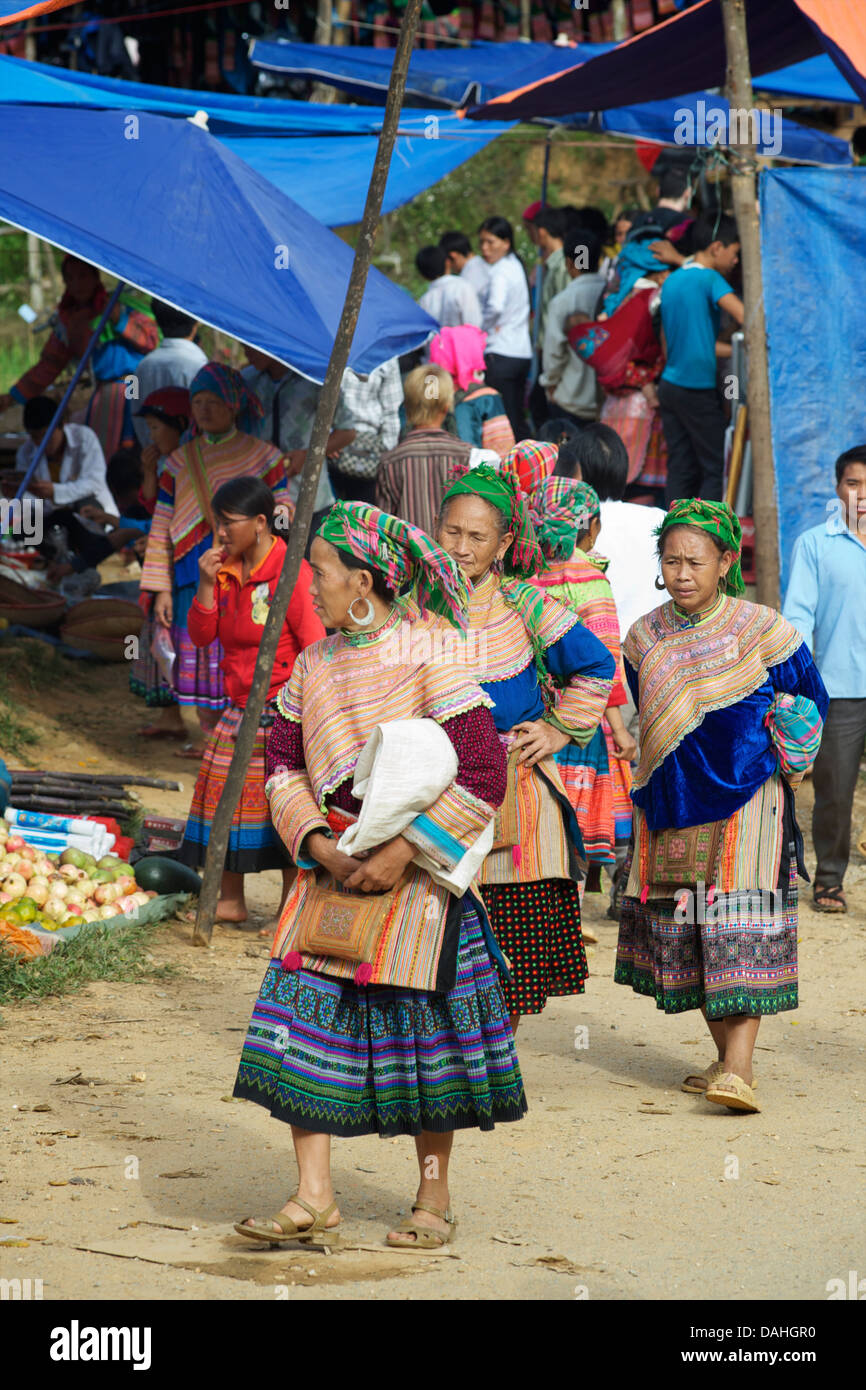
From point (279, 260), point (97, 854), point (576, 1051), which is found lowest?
point (576, 1051)

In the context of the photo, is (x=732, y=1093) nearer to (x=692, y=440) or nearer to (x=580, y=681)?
(x=580, y=681)

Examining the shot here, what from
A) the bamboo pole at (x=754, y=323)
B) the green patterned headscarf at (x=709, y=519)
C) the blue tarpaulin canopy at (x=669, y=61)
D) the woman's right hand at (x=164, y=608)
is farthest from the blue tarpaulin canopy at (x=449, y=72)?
the green patterned headscarf at (x=709, y=519)

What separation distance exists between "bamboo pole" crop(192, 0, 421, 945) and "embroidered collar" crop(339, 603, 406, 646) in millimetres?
1999

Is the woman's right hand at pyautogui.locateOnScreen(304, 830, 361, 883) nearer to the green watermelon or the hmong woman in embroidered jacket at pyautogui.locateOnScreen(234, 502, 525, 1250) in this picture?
the hmong woman in embroidered jacket at pyautogui.locateOnScreen(234, 502, 525, 1250)

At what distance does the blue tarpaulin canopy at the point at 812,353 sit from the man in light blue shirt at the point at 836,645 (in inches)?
28.6

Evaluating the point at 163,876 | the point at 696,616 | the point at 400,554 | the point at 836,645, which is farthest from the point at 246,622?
the point at 400,554

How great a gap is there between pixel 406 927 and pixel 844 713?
3.89 metres

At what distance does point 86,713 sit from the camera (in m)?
9.07

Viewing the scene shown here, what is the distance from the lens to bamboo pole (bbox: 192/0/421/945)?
542cm

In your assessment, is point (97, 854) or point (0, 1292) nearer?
point (0, 1292)

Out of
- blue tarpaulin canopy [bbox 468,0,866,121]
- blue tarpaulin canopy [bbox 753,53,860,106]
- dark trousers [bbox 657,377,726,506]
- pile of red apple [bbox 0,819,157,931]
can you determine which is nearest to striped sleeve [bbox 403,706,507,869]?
pile of red apple [bbox 0,819,157,931]

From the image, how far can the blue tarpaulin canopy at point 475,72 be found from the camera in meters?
12.2

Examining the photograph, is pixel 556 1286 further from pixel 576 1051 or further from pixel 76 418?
pixel 76 418

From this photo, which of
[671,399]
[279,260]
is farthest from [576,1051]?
[671,399]
